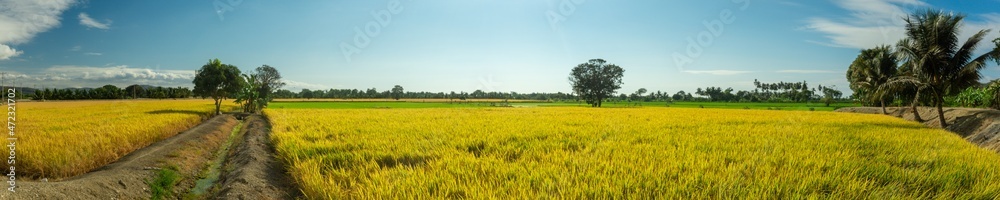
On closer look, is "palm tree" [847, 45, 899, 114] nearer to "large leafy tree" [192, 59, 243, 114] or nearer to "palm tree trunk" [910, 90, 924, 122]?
"palm tree trunk" [910, 90, 924, 122]

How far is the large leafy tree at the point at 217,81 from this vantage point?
105 feet

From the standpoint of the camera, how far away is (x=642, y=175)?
16.6 feet

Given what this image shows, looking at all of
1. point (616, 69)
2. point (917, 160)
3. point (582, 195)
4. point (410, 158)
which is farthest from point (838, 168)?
point (616, 69)

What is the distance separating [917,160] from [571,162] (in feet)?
18.2

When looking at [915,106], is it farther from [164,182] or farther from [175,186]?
[164,182]

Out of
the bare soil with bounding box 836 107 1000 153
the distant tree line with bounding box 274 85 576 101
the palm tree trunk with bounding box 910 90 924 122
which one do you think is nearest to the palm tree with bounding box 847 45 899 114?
the bare soil with bounding box 836 107 1000 153

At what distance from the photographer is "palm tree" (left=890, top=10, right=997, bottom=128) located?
15.9 meters

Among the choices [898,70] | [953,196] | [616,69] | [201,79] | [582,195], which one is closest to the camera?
[582,195]

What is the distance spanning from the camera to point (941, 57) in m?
16.3

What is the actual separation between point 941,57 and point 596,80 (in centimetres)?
4449

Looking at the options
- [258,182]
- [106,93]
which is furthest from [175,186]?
[106,93]

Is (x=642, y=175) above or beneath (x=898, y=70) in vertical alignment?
beneath

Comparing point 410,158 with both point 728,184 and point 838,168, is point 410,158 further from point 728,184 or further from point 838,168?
point 838,168

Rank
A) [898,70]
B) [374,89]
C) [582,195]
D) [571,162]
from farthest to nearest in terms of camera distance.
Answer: [374,89]
[898,70]
[571,162]
[582,195]
